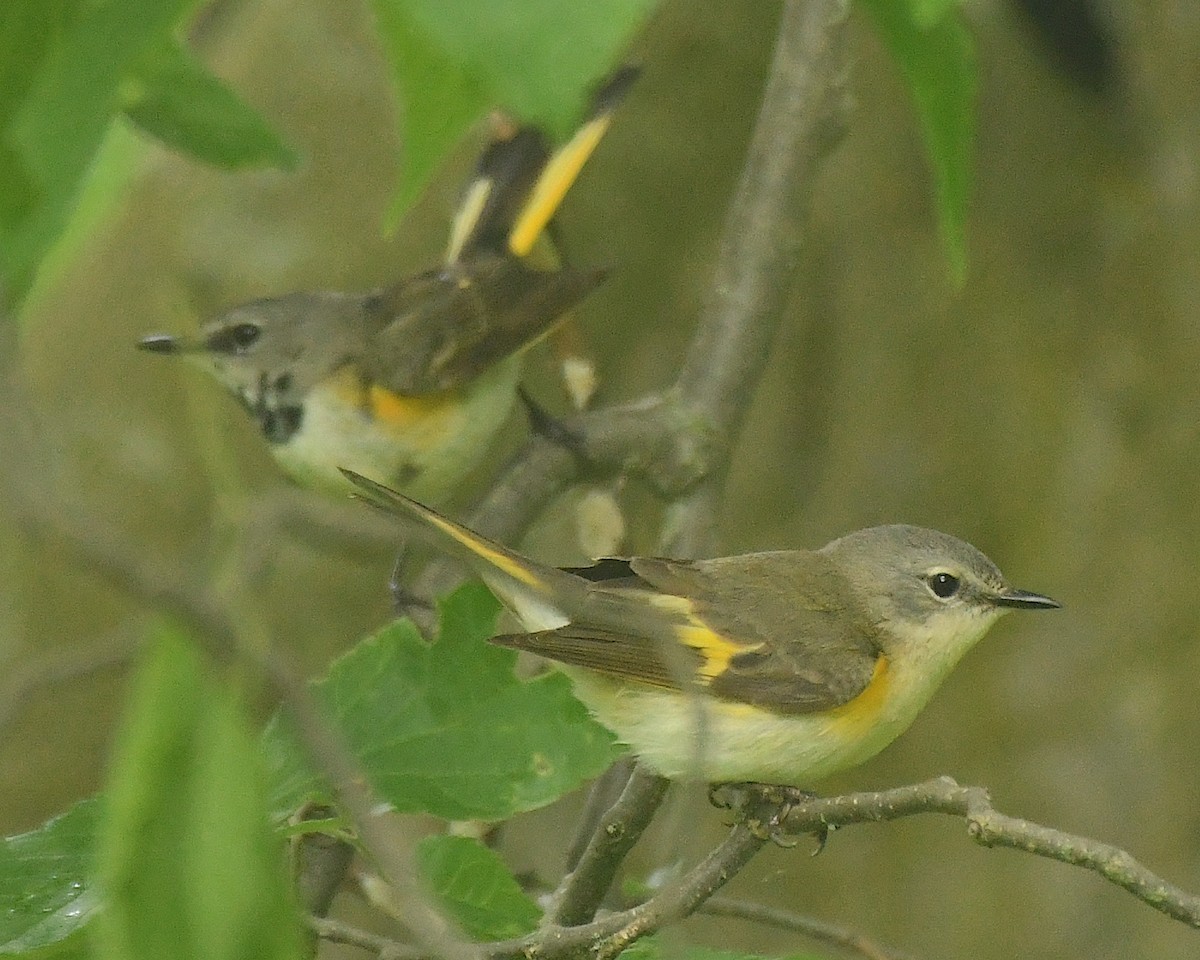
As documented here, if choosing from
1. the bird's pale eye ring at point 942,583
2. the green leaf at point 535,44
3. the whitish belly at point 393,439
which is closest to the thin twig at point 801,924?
the bird's pale eye ring at point 942,583

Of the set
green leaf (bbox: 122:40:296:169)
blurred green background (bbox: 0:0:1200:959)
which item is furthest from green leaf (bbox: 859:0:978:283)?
blurred green background (bbox: 0:0:1200:959)

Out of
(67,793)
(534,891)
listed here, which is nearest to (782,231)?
(534,891)

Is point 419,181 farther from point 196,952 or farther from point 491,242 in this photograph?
point 491,242

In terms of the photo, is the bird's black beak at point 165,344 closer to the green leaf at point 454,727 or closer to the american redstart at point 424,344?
the american redstart at point 424,344

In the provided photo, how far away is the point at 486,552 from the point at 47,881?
2.12 ft

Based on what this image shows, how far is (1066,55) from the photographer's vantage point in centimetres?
379

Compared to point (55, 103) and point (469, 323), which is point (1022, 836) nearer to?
point (55, 103)

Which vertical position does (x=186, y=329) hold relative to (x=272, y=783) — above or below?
above

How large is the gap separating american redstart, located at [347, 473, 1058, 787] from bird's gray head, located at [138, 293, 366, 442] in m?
0.73

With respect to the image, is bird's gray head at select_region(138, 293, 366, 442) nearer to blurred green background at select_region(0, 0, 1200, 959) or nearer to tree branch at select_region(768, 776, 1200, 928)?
blurred green background at select_region(0, 0, 1200, 959)

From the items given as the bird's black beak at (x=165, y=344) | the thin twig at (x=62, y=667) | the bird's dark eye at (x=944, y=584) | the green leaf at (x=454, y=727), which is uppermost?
the thin twig at (x=62, y=667)

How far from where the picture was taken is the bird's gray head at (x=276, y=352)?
2.81m

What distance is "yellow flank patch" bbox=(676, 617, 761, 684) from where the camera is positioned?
6.90ft

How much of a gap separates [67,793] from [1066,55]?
3.14 meters
